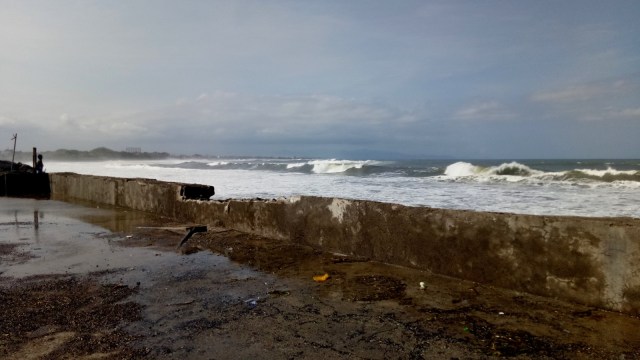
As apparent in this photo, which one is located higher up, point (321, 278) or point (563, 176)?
point (563, 176)

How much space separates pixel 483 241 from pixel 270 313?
1.83 meters

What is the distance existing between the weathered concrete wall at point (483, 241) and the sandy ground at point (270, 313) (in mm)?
126

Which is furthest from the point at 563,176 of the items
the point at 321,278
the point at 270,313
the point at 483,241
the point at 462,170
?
the point at 270,313

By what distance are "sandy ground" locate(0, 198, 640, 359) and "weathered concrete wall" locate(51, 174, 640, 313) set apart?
0.13m

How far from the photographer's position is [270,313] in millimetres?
2832

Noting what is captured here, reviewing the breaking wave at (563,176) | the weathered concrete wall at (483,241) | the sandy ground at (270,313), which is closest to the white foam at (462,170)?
the breaking wave at (563,176)

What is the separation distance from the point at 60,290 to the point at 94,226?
136 inches

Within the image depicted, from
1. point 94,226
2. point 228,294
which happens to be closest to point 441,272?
point 228,294

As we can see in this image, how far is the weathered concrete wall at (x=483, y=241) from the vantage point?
2770 mm

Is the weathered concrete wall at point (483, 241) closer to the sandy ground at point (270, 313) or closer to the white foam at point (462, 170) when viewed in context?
the sandy ground at point (270, 313)

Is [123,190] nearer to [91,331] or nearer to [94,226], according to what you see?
[94,226]

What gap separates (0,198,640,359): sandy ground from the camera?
7.50 ft

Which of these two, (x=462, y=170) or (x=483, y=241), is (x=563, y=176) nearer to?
(x=462, y=170)

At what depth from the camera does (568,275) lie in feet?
9.68
